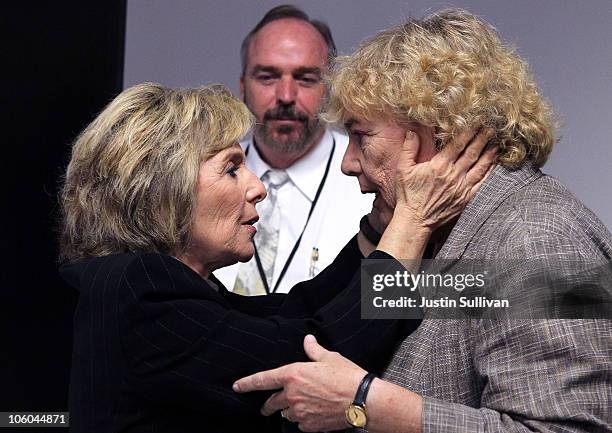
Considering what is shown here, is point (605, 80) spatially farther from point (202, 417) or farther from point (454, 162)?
point (202, 417)

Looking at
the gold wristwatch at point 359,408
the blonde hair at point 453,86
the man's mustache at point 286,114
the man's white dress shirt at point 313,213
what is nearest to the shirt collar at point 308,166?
the man's white dress shirt at point 313,213

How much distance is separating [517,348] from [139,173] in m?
0.90

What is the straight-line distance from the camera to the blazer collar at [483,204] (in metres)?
2.23

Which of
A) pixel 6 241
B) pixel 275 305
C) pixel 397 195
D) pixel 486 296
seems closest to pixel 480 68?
pixel 397 195

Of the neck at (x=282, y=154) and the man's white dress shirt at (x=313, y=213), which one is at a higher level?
the neck at (x=282, y=154)

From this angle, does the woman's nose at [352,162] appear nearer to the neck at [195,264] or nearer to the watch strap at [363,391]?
the neck at [195,264]

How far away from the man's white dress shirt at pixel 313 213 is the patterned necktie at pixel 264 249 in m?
0.02

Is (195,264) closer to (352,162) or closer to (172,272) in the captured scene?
(172,272)

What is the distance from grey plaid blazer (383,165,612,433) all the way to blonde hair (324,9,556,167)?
0.31ft

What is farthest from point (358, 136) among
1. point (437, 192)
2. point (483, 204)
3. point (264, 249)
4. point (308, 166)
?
A: point (308, 166)

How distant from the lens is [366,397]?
2.05 metres

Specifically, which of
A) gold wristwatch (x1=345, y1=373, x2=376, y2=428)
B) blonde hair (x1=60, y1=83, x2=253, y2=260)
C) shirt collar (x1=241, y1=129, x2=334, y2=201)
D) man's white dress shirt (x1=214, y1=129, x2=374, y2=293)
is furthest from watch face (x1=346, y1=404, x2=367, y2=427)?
shirt collar (x1=241, y1=129, x2=334, y2=201)

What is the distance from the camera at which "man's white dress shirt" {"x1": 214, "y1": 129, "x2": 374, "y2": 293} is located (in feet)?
13.0

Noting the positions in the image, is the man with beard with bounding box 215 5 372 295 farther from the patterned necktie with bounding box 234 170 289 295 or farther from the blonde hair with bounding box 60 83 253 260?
the blonde hair with bounding box 60 83 253 260
